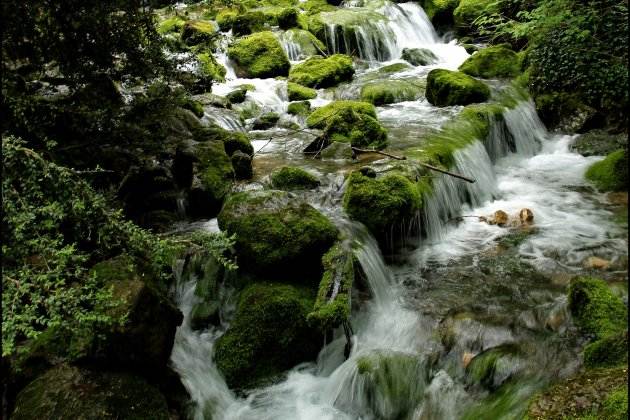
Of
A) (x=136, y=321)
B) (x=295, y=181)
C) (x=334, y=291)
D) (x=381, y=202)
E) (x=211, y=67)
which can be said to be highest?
(x=211, y=67)

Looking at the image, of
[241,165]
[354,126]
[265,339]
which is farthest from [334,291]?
[354,126]

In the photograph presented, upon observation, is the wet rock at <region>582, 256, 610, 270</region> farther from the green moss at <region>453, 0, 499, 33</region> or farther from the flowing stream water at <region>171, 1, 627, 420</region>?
the green moss at <region>453, 0, 499, 33</region>

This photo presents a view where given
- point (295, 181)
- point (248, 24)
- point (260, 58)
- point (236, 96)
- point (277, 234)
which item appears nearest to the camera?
point (277, 234)

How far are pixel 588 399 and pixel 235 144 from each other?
7.70 meters

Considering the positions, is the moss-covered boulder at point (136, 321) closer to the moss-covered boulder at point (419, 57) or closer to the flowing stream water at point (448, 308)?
the flowing stream water at point (448, 308)

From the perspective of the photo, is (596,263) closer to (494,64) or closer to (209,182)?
(209,182)

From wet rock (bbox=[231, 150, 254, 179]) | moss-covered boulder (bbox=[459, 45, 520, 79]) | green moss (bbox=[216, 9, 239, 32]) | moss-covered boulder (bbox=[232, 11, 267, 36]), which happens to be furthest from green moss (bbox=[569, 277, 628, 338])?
green moss (bbox=[216, 9, 239, 32])

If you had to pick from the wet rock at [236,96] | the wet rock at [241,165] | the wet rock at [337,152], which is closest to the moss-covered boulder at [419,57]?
the wet rock at [236,96]

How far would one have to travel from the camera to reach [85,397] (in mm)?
3963

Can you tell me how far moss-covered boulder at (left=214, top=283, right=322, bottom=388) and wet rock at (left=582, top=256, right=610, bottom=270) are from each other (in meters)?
3.54

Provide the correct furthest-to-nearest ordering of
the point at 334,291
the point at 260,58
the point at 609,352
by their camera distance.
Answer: the point at 260,58
the point at 334,291
the point at 609,352

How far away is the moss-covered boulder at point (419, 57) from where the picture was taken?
59.1 feet

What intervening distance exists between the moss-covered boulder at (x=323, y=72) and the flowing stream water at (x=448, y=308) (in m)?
6.34

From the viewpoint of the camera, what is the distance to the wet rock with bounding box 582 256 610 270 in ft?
19.1
